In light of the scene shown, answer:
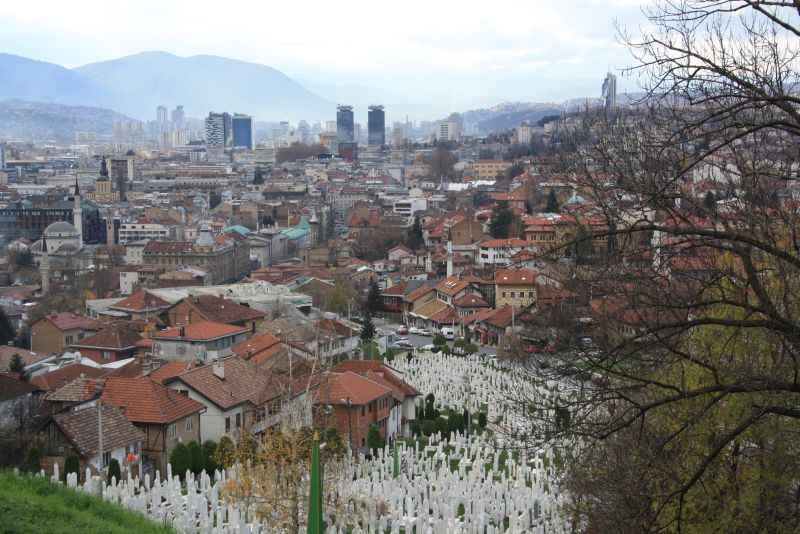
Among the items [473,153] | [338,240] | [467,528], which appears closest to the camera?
[467,528]

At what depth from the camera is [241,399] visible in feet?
54.5

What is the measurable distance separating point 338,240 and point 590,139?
50.5m

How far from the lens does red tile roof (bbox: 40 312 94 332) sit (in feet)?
90.4

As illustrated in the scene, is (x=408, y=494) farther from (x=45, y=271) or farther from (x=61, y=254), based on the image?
(x=61, y=254)

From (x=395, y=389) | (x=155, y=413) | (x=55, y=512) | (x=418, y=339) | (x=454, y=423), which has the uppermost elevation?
(x=55, y=512)

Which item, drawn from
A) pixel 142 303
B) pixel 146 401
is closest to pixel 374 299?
pixel 142 303

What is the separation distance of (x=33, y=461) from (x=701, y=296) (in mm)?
9392

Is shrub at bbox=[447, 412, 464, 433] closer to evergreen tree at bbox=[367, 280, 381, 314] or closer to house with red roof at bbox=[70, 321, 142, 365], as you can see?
house with red roof at bbox=[70, 321, 142, 365]

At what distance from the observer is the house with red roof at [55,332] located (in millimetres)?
27344

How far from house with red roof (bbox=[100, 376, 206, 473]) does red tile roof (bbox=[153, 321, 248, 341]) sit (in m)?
6.77

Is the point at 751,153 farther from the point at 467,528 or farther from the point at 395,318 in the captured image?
the point at 395,318

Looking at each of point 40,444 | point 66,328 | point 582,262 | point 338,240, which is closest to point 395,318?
point 66,328

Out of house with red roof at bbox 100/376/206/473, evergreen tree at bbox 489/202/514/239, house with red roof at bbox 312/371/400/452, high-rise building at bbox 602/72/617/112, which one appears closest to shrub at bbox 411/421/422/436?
house with red roof at bbox 312/371/400/452

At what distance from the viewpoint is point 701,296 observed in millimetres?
5074
